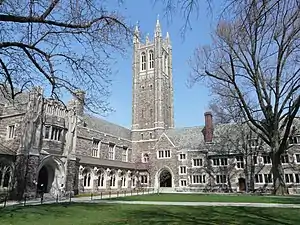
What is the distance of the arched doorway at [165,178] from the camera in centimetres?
4187

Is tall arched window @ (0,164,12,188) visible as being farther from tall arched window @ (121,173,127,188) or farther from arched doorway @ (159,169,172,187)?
arched doorway @ (159,169,172,187)

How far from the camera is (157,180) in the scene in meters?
41.3

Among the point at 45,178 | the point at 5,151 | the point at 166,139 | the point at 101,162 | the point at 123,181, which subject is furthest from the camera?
the point at 166,139

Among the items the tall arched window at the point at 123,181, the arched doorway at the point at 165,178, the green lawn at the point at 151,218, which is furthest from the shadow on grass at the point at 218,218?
the arched doorway at the point at 165,178

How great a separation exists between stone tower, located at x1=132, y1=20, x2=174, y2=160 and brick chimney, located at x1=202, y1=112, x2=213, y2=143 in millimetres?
8130

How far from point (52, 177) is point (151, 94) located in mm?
26931

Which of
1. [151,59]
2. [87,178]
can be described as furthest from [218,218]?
[151,59]

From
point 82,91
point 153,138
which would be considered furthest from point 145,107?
point 82,91

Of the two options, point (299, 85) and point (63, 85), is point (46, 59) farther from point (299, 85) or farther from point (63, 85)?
point (299, 85)

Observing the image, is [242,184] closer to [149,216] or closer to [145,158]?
[145,158]

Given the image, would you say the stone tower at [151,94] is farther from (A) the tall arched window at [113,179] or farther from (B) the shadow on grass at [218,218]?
(B) the shadow on grass at [218,218]

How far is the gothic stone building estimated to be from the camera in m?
23.2

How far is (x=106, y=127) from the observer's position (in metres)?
41.6

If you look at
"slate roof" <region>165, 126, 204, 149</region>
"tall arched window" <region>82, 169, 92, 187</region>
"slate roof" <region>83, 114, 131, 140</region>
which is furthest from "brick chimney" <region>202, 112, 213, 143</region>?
"tall arched window" <region>82, 169, 92, 187</region>
